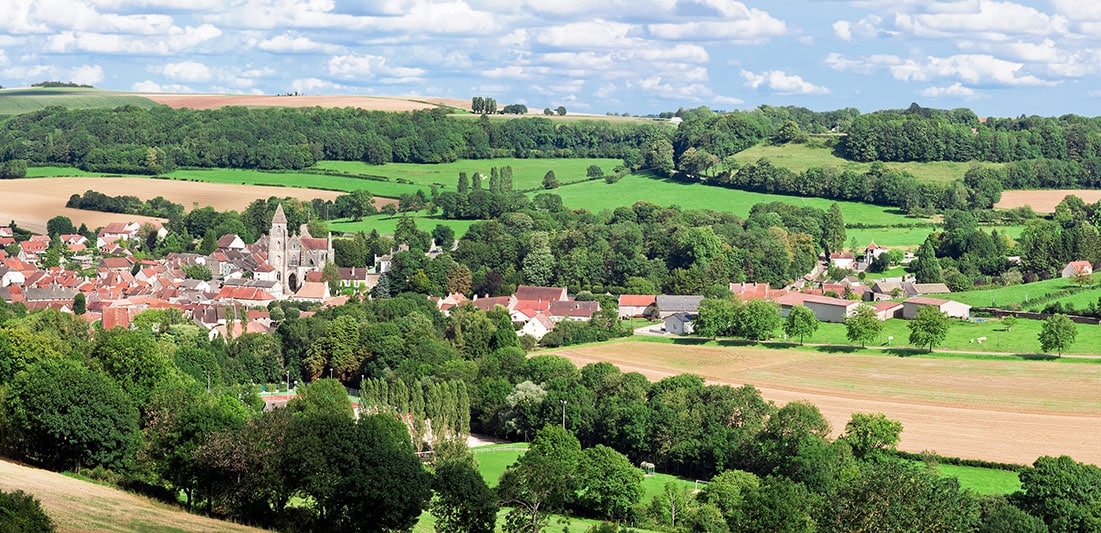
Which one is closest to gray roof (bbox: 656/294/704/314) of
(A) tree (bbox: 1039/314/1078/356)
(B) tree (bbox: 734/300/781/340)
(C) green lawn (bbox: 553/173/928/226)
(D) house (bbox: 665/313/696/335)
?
(D) house (bbox: 665/313/696/335)

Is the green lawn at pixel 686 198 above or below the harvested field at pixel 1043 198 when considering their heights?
below

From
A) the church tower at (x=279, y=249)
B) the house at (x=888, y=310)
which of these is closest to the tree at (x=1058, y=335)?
the house at (x=888, y=310)

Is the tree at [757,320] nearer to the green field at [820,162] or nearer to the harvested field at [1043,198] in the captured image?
the harvested field at [1043,198]

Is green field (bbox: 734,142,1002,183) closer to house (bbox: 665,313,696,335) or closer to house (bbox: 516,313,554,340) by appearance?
house (bbox: 665,313,696,335)

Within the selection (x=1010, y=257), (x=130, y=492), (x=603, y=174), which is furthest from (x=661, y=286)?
(x=130, y=492)

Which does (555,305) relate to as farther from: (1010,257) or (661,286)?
(1010,257)

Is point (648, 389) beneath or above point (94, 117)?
beneath

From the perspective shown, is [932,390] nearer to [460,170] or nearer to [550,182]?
[550,182]

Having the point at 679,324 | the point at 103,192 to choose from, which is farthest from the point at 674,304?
the point at 103,192
